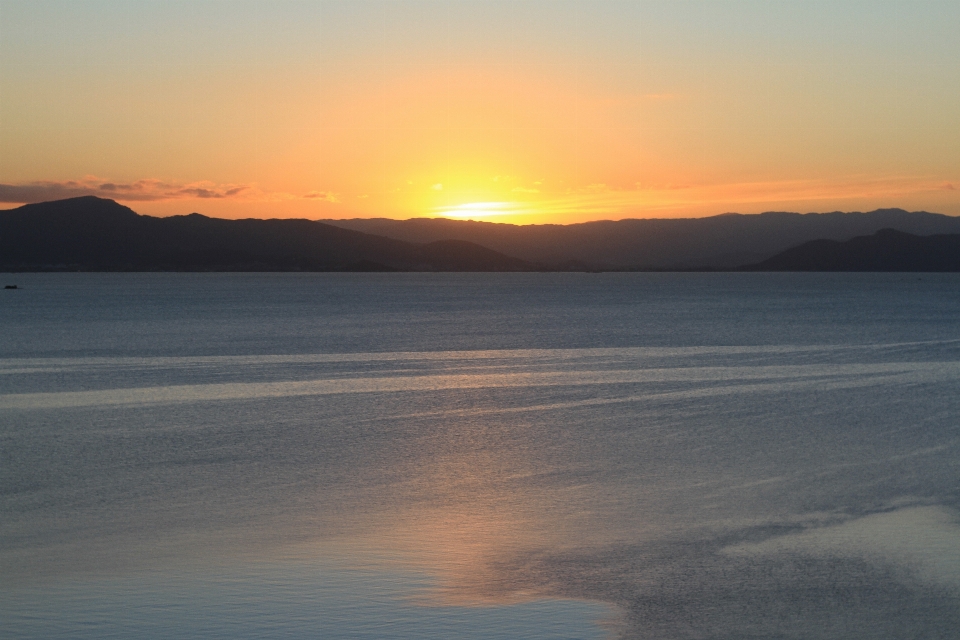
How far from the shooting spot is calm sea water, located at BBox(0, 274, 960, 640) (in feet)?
32.1

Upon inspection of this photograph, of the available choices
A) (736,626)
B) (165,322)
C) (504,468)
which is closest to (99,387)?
(504,468)

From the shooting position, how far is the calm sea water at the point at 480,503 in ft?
32.1

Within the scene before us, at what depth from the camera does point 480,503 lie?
570 inches

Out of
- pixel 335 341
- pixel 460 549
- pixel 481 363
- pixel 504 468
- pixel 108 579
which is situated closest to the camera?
pixel 108 579

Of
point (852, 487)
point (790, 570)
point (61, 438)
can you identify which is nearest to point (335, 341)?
point (61, 438)

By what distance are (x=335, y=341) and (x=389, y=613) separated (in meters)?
40.9

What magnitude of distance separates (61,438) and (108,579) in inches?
412

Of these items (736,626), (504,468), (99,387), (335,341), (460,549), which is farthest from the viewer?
(335,341)

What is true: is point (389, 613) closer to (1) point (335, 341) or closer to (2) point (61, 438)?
(2) point (61, 438)

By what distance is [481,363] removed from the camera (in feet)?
126

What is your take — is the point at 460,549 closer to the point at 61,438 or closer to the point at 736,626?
the point at 736,626

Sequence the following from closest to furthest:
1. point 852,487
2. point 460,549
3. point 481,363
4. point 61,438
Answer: point 460,549
point 852,487
point 61,438
point 481,363

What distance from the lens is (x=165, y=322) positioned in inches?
2694

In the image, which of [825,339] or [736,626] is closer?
[736,626]
